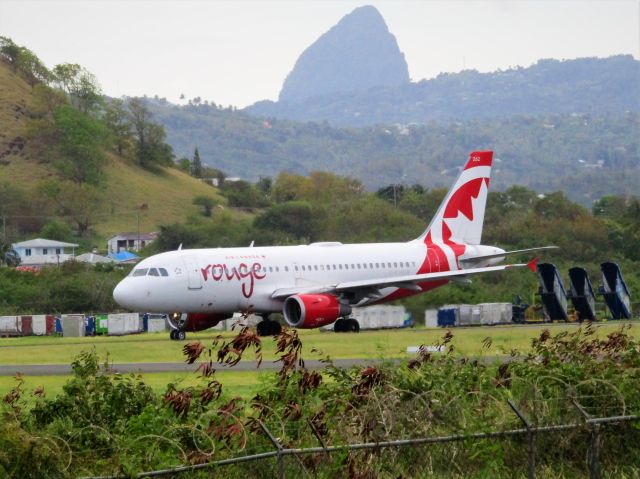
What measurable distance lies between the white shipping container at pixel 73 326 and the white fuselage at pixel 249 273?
12.2 meters

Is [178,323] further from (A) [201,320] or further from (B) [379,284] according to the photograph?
(B) [379,284]

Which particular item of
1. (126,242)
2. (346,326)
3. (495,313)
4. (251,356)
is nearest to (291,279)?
(346,326)

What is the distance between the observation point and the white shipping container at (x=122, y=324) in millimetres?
60062

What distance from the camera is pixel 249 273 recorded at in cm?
4756

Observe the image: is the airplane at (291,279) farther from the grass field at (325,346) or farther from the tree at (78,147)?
the tree at (78,147)

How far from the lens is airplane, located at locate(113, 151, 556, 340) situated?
45.8m

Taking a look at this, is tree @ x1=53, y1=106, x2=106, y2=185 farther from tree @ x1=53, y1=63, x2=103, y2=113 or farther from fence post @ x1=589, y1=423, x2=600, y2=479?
fence post @ x1=589, y1=423, x2=600, y2=479

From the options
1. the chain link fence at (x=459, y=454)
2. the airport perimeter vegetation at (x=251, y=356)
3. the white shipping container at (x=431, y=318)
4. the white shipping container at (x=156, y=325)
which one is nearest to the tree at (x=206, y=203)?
the white shipping container at (x=156, y=325)

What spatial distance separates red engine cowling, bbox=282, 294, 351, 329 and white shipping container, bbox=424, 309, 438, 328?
445 centimetres

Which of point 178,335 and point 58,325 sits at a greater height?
point 178,335

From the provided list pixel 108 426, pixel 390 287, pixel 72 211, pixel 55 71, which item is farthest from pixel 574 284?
pixel 55 71

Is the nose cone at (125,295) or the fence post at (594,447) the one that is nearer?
the fence post at (594,447)

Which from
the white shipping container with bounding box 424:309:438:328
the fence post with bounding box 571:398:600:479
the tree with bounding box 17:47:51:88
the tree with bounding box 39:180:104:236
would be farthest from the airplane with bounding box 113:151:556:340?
the tree with bounding box 17:47:51:88

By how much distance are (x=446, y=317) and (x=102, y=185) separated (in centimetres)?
11150
